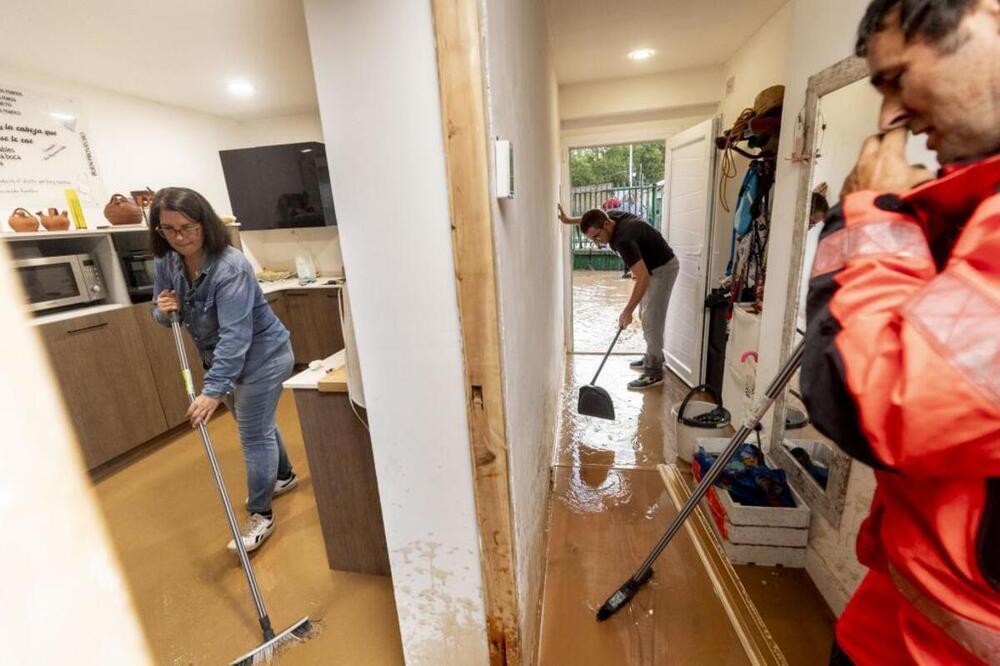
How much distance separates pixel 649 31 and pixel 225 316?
305cm

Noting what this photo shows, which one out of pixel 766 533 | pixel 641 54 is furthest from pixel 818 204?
pixel 641 54

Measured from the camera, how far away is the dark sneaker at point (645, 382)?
3.51 metres

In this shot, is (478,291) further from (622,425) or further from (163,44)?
(163,44)

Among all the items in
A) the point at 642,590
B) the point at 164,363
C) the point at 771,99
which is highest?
the point at 771,99

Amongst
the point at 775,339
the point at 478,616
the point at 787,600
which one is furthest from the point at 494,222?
the point at 787,600

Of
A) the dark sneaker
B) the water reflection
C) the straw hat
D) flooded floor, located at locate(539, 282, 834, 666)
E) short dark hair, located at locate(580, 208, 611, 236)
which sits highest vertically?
the straw hat

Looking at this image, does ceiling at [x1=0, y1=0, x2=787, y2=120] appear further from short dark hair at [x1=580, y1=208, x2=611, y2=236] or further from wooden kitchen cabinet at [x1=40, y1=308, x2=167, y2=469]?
wooden kitchen cabinet at [x1=40, y1=308, x2=167, y2=469]

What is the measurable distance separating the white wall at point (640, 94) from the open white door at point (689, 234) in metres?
0.39

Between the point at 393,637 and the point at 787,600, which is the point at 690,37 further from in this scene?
the point at 393,637

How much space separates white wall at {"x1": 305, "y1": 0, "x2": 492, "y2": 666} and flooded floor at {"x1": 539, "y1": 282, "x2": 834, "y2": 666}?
497mm

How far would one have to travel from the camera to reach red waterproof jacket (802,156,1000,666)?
47cm

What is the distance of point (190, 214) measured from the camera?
5.50 ft

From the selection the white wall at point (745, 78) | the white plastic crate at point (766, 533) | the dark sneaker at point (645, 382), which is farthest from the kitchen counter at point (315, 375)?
the white wall at point (745, 78)

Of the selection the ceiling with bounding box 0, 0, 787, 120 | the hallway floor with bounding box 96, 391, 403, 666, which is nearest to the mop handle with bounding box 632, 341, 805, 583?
the hallway floor with bounding box 96, 391, 403, 666
